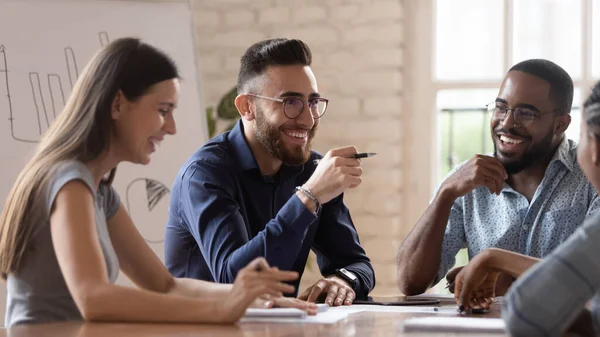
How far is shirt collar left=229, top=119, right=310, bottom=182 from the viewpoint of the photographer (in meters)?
2.53

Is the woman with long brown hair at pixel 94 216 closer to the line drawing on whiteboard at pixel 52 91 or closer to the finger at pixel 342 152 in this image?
the finger at pixel 342 152

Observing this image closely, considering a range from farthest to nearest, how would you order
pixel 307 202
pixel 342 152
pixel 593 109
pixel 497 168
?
pixel 497 168 < pixel 342 152 < pixel 307 202 < pixel 593 109

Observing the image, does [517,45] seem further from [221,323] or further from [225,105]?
[221,323]

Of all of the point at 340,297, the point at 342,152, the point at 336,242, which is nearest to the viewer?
the point at 340,297

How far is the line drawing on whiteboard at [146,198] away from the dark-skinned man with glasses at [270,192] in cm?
80

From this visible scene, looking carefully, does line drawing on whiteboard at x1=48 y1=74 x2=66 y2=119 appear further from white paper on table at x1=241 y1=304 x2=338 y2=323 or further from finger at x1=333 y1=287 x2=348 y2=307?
white paper on table at x1=241 y1=304 x2=338 y2=323

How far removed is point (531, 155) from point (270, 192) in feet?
2.44

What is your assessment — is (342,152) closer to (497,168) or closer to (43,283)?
(497,168)

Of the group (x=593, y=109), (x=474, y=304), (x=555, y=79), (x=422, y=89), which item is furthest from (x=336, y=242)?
(x=422, y=89)

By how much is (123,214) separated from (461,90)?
232 cm

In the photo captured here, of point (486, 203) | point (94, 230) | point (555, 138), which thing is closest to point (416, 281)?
point (486, 203)

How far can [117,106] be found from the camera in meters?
1.74

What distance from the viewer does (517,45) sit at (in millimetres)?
3863

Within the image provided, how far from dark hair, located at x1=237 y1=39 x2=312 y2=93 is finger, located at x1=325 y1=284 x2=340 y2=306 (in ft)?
2.39
